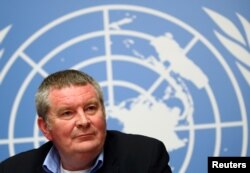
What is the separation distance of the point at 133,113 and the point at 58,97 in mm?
1081

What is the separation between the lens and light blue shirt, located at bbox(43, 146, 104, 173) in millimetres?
1874

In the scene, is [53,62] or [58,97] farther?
[53,62]

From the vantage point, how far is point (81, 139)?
5.79 ft

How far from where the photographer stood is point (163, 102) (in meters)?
2.79

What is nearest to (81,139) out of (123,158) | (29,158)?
(123,158)

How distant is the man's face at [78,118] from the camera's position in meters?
1.75

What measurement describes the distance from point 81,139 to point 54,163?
0.31 metres

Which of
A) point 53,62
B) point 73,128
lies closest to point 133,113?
point 53,62

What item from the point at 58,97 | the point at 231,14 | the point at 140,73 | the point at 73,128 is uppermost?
the point at 231,14

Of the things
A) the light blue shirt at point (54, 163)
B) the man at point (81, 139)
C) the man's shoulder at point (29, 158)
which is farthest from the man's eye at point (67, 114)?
the man's shoulder at point (29, 158)

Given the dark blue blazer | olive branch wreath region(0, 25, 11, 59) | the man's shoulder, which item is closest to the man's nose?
the dark blue blazer

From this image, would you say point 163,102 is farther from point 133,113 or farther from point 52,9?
point 52,9

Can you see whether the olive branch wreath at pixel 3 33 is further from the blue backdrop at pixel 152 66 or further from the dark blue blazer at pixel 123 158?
the dark blue blazer at pixel 123 158

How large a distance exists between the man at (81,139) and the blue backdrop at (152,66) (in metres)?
0.79
